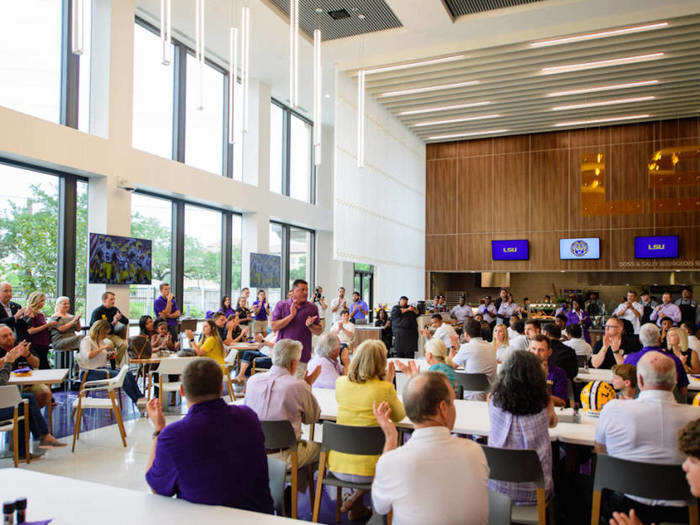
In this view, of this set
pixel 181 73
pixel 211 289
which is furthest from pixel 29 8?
pixel 211 289

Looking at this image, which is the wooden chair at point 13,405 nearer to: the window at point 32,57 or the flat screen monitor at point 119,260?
the flat screen monitor at point 119,260

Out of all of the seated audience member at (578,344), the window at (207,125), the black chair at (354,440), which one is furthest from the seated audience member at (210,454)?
the window at (207,125)

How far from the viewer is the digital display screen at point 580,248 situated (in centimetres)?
1566

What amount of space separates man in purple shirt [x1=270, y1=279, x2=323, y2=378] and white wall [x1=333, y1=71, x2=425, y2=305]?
5634 mm

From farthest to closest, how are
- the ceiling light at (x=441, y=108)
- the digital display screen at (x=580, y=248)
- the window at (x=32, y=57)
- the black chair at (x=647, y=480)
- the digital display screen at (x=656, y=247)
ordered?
the digital display screen at (x=580, y=248) → the digital display screen at (x=656, y=247) → the ceiling light at (x=441, y=108) → the window at (x=32, y=57) → the black chair at (x=647, y=480)

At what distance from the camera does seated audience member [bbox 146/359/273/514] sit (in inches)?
84.9

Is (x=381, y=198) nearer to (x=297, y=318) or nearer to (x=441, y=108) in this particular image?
(x=441, y=108)

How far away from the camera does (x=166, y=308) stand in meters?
9.60

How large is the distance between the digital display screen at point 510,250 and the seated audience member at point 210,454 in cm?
1522

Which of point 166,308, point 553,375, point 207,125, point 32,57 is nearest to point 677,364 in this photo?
point 553,375

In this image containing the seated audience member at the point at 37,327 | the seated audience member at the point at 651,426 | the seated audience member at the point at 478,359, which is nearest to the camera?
the seated audience member at the point at 651,426

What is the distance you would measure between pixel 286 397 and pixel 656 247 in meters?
14.4

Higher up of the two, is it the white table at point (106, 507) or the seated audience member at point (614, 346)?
the seated audience member at point (614, 346)

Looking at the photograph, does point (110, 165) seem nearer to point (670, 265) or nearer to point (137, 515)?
point (137, 515)
